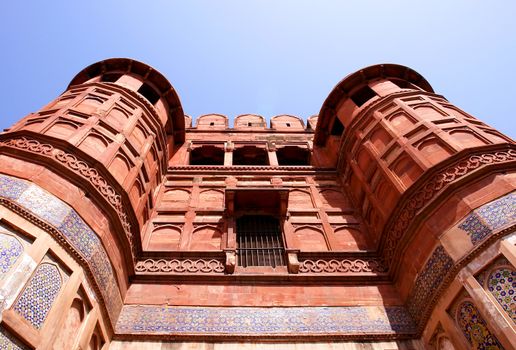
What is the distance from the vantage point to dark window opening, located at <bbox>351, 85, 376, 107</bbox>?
12.2m

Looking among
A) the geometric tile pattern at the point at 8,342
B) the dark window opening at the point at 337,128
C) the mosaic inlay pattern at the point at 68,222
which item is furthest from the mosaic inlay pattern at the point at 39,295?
the dark window opening at the point at 337,128

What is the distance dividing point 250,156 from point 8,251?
974 cm

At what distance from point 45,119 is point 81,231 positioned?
3357mm

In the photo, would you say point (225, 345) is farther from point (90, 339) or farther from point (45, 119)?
point (45, 119)

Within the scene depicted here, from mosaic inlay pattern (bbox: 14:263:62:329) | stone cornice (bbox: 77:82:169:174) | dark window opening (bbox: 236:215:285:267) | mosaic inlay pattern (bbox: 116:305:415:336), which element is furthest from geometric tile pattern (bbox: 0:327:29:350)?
stone cornice (bbox: 77:82:169:174)

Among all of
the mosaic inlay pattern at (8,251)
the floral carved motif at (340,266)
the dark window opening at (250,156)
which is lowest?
the mosaic inlay pattern at (8,251)

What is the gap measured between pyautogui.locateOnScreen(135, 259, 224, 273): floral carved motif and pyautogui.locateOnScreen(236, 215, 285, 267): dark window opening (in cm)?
64

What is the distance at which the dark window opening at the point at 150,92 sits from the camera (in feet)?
39.6

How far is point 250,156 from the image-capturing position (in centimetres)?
1408

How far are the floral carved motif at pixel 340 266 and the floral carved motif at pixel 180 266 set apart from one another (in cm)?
178

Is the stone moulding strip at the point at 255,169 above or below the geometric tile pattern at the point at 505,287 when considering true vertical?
above

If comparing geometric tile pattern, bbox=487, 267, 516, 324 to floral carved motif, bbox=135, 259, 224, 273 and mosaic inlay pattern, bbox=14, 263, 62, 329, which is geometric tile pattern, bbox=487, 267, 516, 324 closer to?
floral carved motif, bbox=135, 259, 224, 273

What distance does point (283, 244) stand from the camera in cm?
884

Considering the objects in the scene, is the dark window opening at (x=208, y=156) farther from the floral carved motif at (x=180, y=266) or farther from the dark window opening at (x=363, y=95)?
the floral carved motif at (x=180, y=266)
